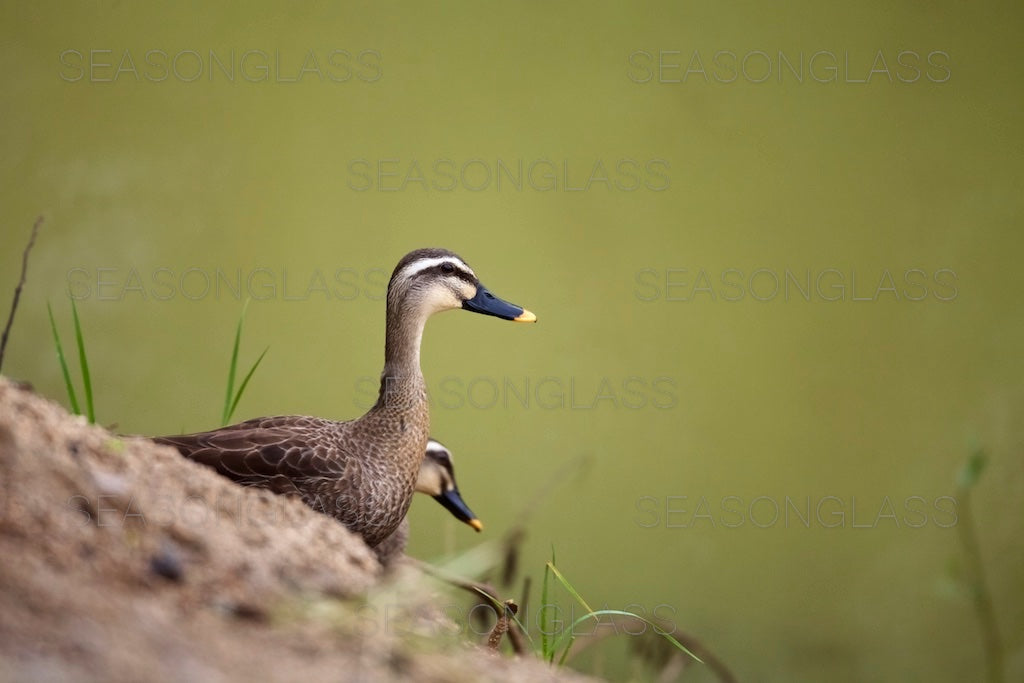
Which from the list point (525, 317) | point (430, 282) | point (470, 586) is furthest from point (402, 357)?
point (470, 586)

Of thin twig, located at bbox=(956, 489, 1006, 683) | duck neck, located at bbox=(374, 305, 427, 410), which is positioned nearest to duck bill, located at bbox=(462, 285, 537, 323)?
duck neck, located at bbox=(374, 305, 427, 410)

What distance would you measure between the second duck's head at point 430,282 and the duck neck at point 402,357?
0.7 inches

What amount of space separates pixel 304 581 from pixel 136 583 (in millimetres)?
213

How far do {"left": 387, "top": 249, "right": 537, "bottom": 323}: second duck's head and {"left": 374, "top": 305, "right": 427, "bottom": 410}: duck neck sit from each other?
0.02 metres

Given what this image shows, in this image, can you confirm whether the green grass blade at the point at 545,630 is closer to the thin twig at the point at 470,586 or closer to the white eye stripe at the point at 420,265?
the thin twig at the point at 470,586

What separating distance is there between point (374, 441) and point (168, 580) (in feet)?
2.57

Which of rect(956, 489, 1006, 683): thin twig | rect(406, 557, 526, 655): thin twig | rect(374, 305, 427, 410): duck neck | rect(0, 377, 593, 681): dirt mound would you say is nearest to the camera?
rect(0, 377, 593, 681): dirt mound

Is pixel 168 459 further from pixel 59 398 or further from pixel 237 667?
pixel 59 398

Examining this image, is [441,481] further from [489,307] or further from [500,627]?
[500,627]

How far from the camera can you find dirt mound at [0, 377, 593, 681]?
0.90 meters

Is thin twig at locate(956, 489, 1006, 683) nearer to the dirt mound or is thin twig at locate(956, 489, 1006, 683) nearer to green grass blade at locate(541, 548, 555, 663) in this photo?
green grass blade at locate(541, 548, 555, 663)

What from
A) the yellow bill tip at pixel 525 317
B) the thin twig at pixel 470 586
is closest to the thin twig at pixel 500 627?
the thin twig at pixel 470 586

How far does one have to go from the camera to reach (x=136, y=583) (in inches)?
42.5

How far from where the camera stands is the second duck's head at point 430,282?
1972mm
